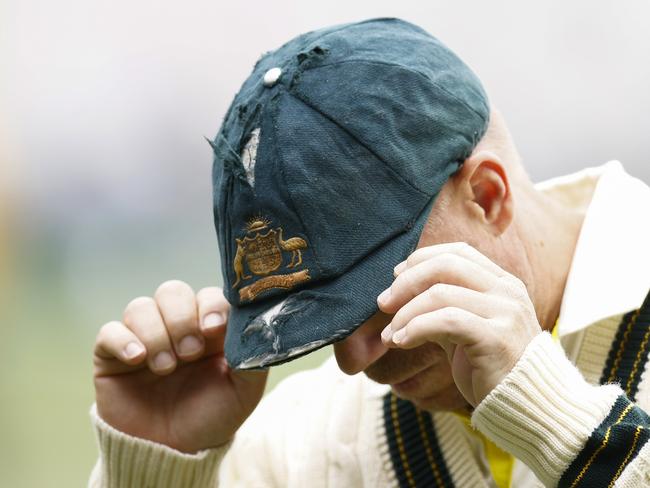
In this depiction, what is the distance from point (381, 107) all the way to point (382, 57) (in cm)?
7

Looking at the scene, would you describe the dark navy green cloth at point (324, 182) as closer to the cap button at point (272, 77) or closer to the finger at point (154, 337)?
the cap button at point (272, 77)

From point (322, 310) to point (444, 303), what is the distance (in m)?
0.15

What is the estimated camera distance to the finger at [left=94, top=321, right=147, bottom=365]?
1.23 meters

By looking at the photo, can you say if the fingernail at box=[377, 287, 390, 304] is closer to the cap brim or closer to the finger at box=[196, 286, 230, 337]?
the cap brim

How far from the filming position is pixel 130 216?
5.70 meters

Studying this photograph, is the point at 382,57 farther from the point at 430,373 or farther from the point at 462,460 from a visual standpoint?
A: the point at 462,460

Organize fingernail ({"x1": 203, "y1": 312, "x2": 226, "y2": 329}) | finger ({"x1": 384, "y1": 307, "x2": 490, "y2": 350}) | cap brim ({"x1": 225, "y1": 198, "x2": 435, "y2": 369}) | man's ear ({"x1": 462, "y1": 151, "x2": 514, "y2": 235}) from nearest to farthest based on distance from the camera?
1. finger ({"x1": 384, "y1": 307, "x2": 490, "y2": 350})
2. cap brim ({"x1": 225, "y1": 198, "x2": 435, "y2": 369})
3. man's ear ({"x1": 462, "y1": 151, "x2": 514, "y2": 235})
4. fingernail ({"x1": 203, "y1": 312, "x2": 226, "y2": 329})

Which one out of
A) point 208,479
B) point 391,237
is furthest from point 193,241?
point 391,237

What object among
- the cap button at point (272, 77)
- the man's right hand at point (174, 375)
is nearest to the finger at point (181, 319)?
the man's right hand at point (174, 375)

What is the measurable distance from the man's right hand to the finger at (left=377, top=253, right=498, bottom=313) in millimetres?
374

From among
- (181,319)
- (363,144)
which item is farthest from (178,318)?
(363,144)

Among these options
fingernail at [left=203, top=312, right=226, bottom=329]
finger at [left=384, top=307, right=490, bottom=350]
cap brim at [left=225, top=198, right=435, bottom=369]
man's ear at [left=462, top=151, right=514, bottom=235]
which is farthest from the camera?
fingernail at [left=203, top=312, right=226, bottom=329]

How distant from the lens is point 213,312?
48.6 inches

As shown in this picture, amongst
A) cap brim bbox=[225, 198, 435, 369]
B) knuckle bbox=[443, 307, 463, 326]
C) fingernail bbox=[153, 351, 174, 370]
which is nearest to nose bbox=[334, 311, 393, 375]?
cap brim bbox=[225, 198, 435, 369]
